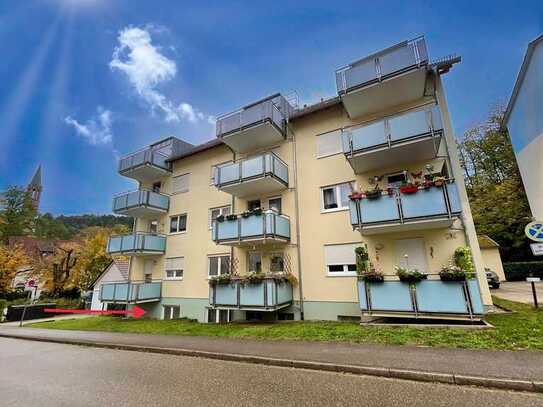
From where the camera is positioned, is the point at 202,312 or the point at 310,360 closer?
the point at 310,360

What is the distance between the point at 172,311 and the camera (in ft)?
52.7

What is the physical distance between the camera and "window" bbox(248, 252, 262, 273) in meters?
13.5

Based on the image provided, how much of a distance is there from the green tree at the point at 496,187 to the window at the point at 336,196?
25047 millimetres

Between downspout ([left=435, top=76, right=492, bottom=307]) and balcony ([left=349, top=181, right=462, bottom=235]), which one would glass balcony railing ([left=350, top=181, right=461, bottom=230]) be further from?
downspout ([left=435, top=76, right=492, bottom=307])

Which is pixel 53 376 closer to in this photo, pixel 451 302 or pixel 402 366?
pixel 402 366

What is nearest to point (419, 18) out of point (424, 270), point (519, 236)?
point (424, 270)

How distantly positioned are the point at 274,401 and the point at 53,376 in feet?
19.1

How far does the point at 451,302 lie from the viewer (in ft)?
26.2

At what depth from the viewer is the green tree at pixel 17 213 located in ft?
156

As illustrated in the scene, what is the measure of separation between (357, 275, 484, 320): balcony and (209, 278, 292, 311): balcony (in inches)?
143

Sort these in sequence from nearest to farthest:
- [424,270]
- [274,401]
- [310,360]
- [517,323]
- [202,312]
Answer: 1. [274,401]
2. [310,360]
3. [517,323]
4. [424,270]
5. [202,312]

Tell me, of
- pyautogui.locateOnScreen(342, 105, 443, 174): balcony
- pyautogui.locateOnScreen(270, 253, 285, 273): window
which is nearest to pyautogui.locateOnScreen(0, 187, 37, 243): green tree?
pyautogui.locateOnScreen(270, 253, 285, 273): window

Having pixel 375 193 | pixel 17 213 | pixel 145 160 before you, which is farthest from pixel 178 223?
pixel 17 213

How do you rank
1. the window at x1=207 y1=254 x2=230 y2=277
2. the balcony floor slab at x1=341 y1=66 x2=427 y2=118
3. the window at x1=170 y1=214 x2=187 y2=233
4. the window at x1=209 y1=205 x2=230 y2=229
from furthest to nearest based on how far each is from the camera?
the window at x1=170 y1=214 x2=187 y2=233
the window at x1=209 y1=205 x2=230 y2=229
the window at x1=207 y1=254 x2=230 y2=277
the balcony floor slab at x1=341 y1=66 x2=427 y2=118
